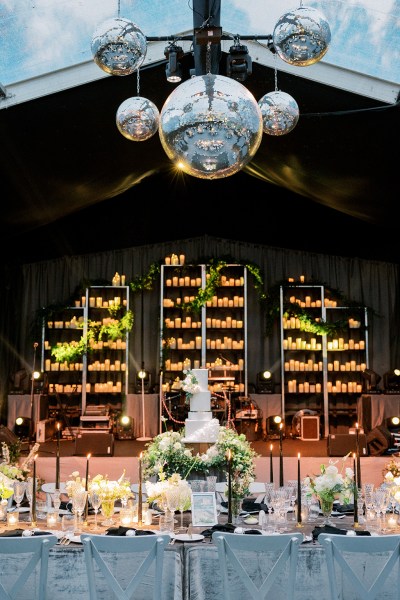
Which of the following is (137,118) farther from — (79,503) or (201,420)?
(201,420)

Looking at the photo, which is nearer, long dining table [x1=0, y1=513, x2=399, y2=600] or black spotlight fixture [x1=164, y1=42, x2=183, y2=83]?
long dining table [x1=0, y1=513, x2=399, y2=600]

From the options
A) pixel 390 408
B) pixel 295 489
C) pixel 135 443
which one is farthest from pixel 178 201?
pixel 295 489

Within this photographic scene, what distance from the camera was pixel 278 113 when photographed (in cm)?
388

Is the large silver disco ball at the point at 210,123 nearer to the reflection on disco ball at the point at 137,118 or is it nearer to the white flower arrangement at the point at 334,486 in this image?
the reflection on disco ball at the point at 137,118

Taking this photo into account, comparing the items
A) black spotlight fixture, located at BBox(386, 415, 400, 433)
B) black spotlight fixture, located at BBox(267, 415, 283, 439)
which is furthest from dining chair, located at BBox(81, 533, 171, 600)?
black spotlight fixture, located at BBox(267, 415, 283, 439)

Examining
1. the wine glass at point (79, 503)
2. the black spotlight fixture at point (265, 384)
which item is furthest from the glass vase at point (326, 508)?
the black spotlight fixture at point (265, 384)

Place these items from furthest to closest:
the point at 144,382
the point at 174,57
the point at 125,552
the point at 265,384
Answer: the point at 144,382 → the point at 265,384 → the point at 174,57 → the point at 125,552

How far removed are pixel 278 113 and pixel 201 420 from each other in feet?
10.7

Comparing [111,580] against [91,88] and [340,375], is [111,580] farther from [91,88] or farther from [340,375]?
[340,375]

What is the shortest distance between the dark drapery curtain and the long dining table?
29.5 ft

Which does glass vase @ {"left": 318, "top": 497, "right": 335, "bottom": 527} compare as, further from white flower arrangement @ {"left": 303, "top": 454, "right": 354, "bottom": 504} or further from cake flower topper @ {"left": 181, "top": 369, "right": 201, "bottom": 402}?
cake flower topper @ {"left": 181, "top": 369, "right": 201, "bottom": 402}

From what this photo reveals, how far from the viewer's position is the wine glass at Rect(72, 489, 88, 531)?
3.61 meters

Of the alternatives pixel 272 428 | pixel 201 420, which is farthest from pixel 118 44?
pixel 272 428

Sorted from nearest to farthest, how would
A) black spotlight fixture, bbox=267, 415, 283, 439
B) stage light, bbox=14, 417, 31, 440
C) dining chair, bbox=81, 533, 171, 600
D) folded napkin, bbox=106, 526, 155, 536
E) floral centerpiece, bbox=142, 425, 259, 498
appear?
dining chair, bbox=81, 533, 171, 600 < folded napkin, bbox=106, 526, 155, 536 < floral centerpiece, bbox=142, 425, 259, 498 < stage light, bbox=14, 417, 31, 440 < black spotlight fixture, bbox=267, 415, 283, 439
